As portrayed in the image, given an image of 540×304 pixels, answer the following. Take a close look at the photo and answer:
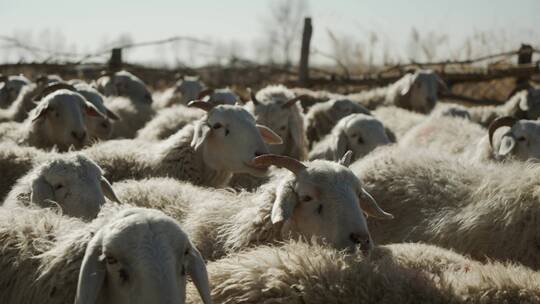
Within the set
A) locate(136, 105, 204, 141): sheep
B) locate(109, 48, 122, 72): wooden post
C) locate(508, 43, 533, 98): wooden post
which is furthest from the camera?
locate(109, 48, 122, 72): wooden post

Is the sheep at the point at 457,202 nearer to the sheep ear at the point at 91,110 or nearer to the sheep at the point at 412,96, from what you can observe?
the sheep ear at the point at 91,110

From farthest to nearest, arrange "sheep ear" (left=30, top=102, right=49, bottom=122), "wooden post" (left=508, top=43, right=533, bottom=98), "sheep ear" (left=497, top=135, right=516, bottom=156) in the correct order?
1. "wooden post" (left=508, top=43, right=533, bottom=98)
2. "sheep ear" (left=30, top=102, right=49, bottom=122)
3. "sheep ear" (left=497, top=135, right=516, bottom=156)

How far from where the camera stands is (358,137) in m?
7.48

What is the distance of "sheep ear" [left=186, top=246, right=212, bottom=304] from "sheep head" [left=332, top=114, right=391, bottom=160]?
428 cm

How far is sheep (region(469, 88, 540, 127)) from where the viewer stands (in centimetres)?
999

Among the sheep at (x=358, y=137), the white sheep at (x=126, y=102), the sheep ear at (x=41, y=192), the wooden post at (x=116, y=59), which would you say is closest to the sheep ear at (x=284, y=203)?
the sheep ear at (x=41, y=192)

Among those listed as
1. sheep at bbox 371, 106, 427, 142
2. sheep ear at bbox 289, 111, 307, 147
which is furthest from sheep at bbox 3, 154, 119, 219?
sheep at bbox 371, 106, 427, 142

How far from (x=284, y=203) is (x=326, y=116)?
5.36 m

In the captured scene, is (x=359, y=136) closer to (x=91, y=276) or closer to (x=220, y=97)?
(x=220, y=97)

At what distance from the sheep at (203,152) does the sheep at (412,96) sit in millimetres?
5333

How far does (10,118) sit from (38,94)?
0.48 metres

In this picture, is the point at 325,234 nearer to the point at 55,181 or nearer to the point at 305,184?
the point at 305,184

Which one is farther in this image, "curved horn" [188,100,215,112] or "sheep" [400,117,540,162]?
"sheep" [400,117,540,162]

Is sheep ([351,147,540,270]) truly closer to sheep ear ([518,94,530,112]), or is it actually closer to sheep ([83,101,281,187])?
sheep ([83,101,281,187])
